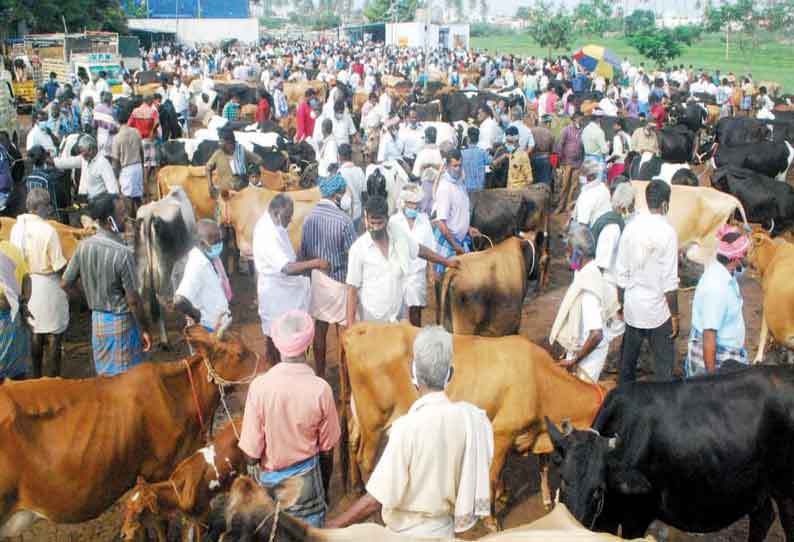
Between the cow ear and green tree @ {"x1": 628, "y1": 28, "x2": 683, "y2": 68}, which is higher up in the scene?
green tree @ {"x1": 628, "y1": 28, "x2": 683, "y2": 68}

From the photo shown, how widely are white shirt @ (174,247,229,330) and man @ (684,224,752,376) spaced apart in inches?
121

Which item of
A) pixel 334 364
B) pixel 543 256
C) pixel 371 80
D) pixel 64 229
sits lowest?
pixel 334 364

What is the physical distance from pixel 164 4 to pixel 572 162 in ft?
199

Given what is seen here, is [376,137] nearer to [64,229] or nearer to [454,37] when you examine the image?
[64,229]

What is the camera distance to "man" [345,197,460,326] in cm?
558

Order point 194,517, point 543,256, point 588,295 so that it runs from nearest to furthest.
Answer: point 194,517 → point 588,295 → point 543,256

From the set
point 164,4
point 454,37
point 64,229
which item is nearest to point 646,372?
point 64,229

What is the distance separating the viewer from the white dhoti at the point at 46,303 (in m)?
6.04

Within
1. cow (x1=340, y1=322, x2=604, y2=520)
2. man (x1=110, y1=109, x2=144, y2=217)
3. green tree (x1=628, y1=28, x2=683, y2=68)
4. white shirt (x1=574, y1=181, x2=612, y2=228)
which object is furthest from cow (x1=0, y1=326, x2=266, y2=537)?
green tree (x1=628, y1=28, x2=683, y2=68)

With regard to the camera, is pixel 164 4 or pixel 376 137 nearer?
pixel 376 137

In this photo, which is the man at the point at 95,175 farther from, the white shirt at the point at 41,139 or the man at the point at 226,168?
the white shirt at the point at 41,139

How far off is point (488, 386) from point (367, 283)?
131cm

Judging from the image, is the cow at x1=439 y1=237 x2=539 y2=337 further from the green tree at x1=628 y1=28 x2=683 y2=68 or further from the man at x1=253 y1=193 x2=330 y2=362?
Result: the green tree at x1=628 y1=28 x2=683 y2=68

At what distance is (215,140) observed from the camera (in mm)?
12312
